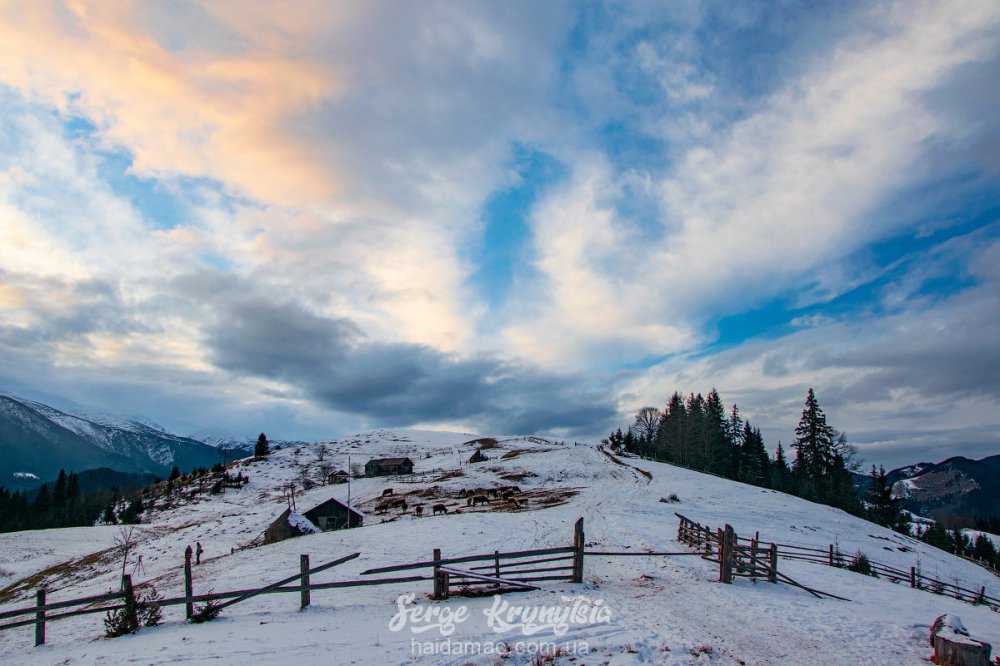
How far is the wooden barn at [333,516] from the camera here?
4869 cm

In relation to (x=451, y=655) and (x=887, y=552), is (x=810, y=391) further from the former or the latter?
(x=451, y=655)

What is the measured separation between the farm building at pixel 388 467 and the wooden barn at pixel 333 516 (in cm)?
5211

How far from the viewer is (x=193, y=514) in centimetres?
7888

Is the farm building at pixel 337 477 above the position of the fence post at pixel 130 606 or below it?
below

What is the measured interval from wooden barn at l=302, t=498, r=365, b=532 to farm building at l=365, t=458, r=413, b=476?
52108mm

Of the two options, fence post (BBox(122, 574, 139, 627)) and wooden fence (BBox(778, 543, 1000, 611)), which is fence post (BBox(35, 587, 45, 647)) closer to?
fence post (BBox(122, 574, 139, 627))

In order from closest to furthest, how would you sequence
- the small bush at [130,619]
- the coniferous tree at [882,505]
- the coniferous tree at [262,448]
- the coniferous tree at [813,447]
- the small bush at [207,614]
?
the small bush at [130,619]
the small bush at [207,614]
the coniferous tree at [882,505]
the coniferous tree at [813,447]
the coniferous tree at [262,448]

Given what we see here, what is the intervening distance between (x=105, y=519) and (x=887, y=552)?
113 m

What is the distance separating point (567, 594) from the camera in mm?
15609

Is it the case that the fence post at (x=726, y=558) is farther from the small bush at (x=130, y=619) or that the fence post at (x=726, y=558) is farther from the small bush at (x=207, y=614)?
the small bush at (x=130, y=619)

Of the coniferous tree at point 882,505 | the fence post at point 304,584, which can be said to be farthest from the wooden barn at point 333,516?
the coniferous tree at point 882,505

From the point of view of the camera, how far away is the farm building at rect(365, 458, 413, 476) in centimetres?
10262

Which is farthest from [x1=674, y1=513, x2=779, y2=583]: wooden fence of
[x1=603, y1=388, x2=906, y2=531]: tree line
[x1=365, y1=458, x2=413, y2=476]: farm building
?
[x1=365, y1=458, x2=413, y2=476]: farm building

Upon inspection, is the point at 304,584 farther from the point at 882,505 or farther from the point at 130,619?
the point at 882,505
